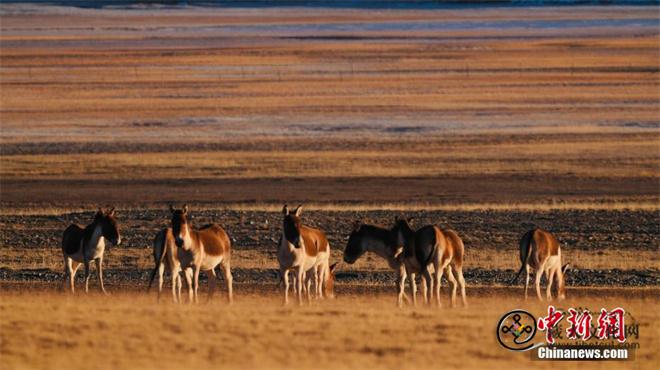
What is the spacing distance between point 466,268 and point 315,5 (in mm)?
93020

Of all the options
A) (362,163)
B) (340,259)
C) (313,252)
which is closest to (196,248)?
(313,252)

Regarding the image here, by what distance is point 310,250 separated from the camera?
15617mm

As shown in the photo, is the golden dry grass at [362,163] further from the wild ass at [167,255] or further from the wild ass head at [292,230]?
the wild ass head at [292,230]

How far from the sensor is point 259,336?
13273 mm

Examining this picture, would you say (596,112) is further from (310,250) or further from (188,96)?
(310,250)

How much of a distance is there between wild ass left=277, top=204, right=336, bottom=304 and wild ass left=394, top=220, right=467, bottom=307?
941 mm

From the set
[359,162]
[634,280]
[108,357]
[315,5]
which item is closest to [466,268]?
[634,280]

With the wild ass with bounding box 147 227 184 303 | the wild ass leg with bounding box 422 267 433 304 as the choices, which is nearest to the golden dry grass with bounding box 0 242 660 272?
the wild ass leg with bounding box 422 267 433 304

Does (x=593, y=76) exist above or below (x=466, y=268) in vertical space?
above

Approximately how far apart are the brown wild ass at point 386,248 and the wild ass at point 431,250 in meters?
0.10

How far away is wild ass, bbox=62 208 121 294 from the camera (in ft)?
52.5

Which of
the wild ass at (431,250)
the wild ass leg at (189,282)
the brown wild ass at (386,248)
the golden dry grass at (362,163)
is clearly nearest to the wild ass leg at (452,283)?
the wild ass at (431,250)

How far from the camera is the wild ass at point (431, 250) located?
49.0 feet

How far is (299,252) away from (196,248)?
108 cm
